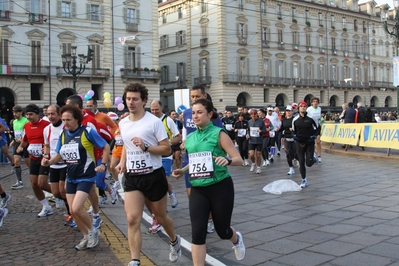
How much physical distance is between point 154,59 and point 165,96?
39.3ft

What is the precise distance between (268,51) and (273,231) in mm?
49841

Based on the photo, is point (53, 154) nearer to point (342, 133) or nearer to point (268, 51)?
point (342, 133)

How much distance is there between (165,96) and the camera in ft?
188

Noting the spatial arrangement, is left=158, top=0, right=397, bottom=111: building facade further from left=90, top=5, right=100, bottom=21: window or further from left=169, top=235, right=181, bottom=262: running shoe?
left=169, top=235, right=181, bottom=262: running shoe

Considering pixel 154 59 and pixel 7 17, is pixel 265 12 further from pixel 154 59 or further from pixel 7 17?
pixel 7 17

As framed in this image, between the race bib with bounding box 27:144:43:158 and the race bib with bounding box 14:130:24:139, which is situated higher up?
the race bib with bounding box 14:130:24:139

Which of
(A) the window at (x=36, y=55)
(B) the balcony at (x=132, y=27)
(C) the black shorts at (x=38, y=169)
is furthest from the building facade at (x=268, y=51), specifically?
(C) the black shorts at (x=38, y=169)

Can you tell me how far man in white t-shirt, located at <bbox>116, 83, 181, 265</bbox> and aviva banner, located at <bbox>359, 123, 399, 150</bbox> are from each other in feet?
39.7

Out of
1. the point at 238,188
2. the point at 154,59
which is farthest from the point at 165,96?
the point at 238,188

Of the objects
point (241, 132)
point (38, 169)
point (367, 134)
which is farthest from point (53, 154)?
point (367, 134)

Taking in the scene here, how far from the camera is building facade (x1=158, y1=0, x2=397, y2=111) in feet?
167

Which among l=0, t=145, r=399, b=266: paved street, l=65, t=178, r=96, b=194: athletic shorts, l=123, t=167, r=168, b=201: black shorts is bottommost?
l=0, t=145, r=399, b=266: paved street

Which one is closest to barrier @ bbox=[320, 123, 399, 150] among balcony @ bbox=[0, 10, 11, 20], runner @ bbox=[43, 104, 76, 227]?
runner @ bbox=[43, 104, 76, 227]

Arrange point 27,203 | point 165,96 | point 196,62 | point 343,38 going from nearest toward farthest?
point 27,203, point 196,62, point 165,96, point 343,38
